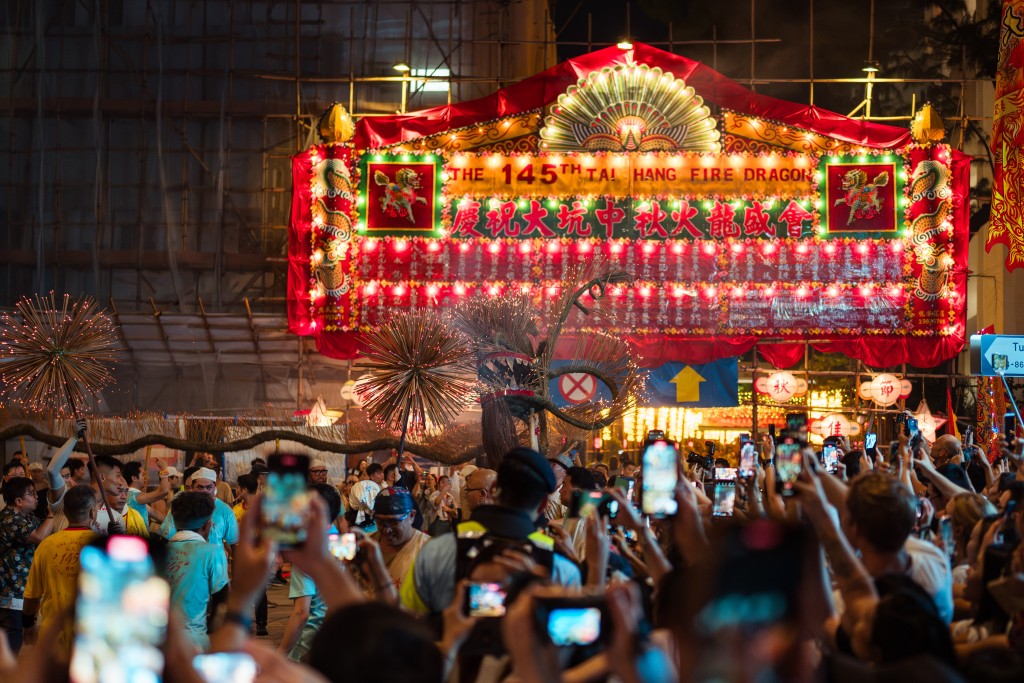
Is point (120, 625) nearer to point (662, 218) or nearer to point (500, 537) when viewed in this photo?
point (500, 537)

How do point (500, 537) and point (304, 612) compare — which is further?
point (304, 612)

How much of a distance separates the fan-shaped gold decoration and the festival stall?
0.03 m

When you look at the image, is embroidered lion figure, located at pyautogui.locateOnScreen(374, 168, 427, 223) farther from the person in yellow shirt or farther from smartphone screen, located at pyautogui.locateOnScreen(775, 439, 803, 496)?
smartphone screen, located at pyautogui.locateOnScreen(775, 439, 803, 496)

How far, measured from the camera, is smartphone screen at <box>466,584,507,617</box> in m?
3.71

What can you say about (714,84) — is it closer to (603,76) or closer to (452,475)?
(603,76)

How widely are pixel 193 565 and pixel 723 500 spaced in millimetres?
2740

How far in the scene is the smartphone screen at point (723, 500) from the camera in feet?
19.1

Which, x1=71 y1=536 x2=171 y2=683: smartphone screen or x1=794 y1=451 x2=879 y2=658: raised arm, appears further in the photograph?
x1=794 y1=451 x2=879 y2=658: raised arm

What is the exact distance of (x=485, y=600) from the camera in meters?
3.71

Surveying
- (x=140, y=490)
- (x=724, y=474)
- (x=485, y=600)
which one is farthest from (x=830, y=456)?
(x=140, y=490)

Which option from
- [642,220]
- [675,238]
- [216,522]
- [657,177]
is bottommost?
[216,522]

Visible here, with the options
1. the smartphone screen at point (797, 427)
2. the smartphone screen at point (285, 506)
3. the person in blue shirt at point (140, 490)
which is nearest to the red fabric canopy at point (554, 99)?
the person in blue shirt at point (140, 490)

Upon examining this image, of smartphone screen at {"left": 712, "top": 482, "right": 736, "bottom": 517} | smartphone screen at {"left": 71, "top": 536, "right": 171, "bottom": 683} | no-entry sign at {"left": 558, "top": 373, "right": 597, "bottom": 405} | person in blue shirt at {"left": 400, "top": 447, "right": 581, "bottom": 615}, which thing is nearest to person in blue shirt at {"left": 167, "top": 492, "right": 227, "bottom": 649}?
person in blue shirt at {"left": 400, "top": 447, "right": 581, "bottom": 615}

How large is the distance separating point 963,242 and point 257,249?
14302 millimetres
